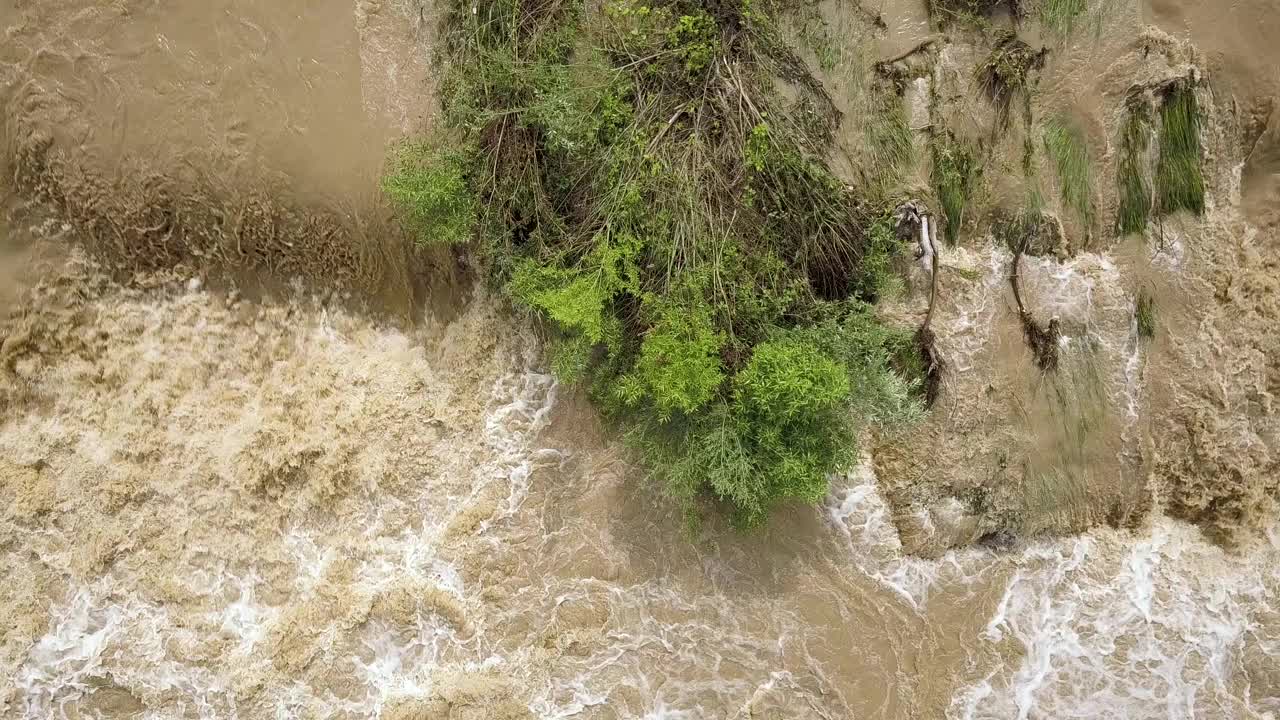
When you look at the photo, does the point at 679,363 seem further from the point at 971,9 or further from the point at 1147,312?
the point at 1147,312

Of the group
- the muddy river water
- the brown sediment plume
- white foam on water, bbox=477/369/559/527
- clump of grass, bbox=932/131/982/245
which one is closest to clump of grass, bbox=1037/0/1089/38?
the muddy river water

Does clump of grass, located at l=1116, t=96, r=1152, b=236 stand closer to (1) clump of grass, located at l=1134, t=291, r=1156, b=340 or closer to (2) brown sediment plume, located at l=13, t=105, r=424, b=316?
(1) clump of grass, located at l=1134, t=291, r=1156, b=340

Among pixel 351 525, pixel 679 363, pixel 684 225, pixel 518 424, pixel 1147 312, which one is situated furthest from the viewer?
pixel 518 424

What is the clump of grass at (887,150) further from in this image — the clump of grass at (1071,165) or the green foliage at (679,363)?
the green foliage at (679,363)

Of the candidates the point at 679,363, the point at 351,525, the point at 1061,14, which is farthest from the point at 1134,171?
the point at 351,525

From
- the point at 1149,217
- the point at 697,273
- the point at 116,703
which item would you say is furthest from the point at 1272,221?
the point at 116,703

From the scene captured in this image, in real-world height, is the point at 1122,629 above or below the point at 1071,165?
below
